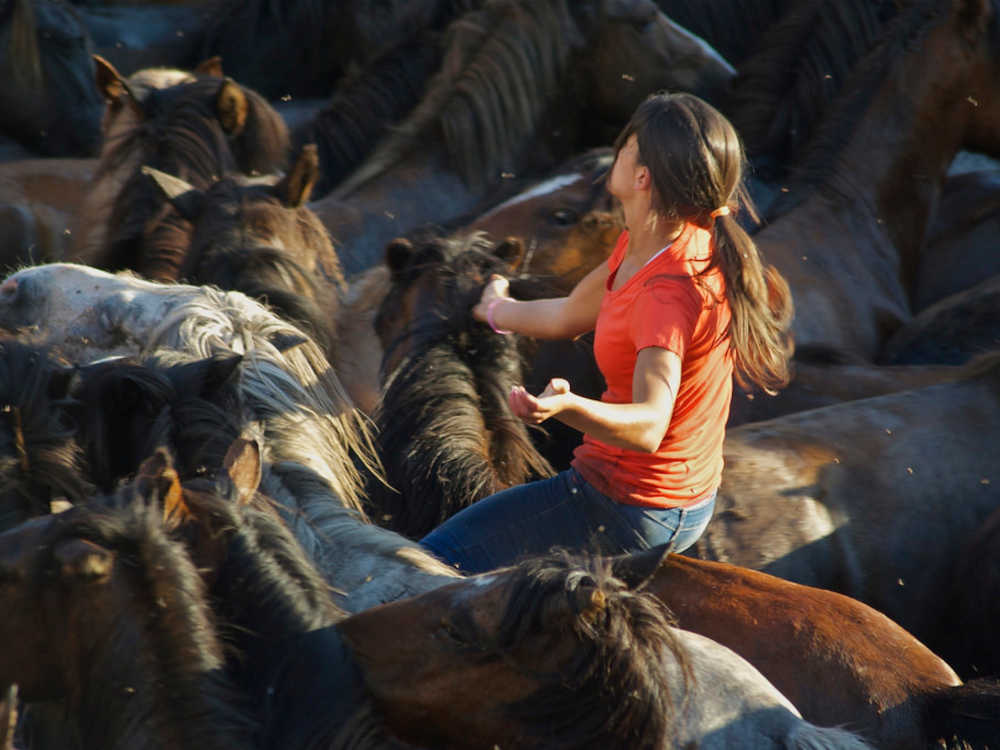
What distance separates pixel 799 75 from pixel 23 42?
4.36m

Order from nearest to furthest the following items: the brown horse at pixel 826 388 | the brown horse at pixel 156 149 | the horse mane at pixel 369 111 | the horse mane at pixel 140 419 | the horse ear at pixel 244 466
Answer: the horse ear at pixel 244 466
the horse mane at pixel 140 419
the brown horse at pixel 156 149
the brown horse at pixel 826 388
the horse mane at pixel 369 111

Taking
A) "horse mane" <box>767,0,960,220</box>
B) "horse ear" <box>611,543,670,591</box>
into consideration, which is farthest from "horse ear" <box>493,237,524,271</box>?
"horse mane" <box>767,0,960,220</box>

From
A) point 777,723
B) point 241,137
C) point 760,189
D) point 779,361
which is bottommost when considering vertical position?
point 760,189

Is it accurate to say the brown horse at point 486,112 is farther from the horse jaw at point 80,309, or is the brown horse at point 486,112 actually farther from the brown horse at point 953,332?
the horse jaw at point 80,309

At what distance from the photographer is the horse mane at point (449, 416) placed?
106 inches

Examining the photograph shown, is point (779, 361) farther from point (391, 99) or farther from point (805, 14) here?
point (805, 14)

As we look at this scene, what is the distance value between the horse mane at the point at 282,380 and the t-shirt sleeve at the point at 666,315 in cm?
66

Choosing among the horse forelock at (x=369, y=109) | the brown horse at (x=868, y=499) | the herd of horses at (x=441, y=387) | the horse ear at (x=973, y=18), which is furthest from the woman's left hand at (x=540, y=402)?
the horse forelock at (x=369, y=109)

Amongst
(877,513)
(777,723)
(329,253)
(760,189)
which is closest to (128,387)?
(777,723)

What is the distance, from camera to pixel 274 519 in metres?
1.69

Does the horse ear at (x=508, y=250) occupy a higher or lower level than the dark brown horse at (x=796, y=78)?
higher

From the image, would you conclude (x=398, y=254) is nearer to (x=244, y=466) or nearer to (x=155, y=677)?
(x=244, y=466)

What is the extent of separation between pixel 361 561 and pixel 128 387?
0.53 metres

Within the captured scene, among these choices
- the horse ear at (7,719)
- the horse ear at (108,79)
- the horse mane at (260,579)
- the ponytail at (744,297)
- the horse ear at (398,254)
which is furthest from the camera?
the horse ear at (108,79)
